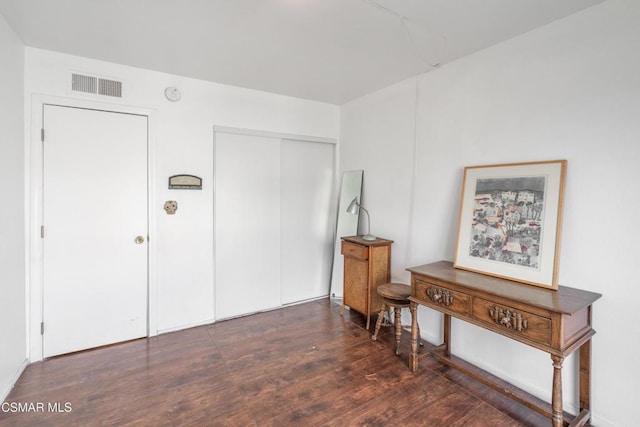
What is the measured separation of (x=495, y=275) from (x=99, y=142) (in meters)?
3.43

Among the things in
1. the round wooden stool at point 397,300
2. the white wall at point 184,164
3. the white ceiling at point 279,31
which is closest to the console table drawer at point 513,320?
the round wooden stool at point 397,300

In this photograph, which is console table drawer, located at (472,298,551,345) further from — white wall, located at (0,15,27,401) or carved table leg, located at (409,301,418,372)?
white wall, located at (0,15,27,401)

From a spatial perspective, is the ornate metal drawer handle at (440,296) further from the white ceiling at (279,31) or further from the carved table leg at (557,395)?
the white ceiling at (279,31)

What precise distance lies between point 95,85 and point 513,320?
3672 millimetres

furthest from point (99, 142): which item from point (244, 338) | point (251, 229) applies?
point (244, 338)

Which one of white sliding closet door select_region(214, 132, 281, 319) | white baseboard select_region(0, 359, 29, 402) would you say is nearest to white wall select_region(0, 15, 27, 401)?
white baseboard select_region(0, 359, 29, 402)

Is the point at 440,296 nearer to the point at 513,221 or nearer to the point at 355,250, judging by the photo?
the point at 513,221

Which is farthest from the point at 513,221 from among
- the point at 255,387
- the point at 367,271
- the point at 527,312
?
the point at 255,387

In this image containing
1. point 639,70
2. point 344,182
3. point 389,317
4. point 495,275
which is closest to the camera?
point 639,70

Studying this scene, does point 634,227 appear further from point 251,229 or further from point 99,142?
point 99,142

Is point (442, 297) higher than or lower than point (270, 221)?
lower

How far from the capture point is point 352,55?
257 centimetres

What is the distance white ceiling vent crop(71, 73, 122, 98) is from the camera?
2590mm

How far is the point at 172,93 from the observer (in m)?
2.96
